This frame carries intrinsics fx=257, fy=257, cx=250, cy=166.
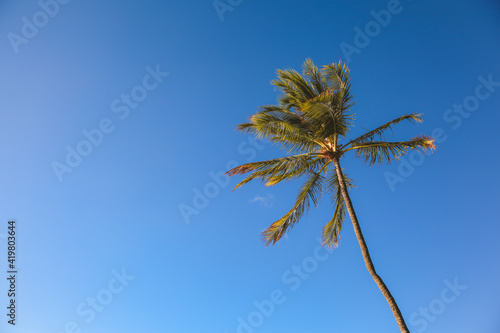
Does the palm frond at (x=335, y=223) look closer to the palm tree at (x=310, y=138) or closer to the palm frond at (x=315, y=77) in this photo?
the palm tree at (x=310, y=138)

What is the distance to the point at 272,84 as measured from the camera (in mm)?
10062

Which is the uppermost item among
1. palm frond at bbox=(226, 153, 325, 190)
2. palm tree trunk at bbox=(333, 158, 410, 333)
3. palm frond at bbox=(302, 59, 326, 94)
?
palm frond at bbox=(302, 59, 326, 94)

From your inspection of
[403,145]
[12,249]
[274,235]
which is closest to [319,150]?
[403,145]

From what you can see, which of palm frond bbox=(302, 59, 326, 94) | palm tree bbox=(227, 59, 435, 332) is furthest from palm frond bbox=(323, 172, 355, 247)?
palm frond bbox=(302, 59, 326, 94)

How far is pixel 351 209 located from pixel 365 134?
2.94 metres

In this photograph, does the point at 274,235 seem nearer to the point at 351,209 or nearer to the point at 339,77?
the point at 351,209

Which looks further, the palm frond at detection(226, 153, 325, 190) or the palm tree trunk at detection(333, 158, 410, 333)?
the palm frond at detection(226, 153, 325, 190)

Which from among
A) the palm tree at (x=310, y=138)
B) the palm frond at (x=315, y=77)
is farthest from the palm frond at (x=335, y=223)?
the palm frond at (x=315, y=77)

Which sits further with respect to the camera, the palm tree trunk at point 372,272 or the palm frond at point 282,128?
the palm frond at point 282,128

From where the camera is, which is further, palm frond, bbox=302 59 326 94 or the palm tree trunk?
palm frond, bbox=302 59 326 94

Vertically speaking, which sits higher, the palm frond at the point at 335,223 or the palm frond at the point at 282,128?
the palm frond at the point at 282,128

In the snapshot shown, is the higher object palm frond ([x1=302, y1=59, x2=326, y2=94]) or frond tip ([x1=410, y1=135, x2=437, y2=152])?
palm frond ([x1=302, y1=59, x2=326, y2=94])

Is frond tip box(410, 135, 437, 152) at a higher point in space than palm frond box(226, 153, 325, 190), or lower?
lower

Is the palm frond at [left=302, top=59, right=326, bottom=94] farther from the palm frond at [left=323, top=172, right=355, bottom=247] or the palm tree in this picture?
the palm frond at [left=323, top=172, right=355, bottom=247]
